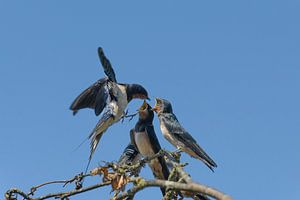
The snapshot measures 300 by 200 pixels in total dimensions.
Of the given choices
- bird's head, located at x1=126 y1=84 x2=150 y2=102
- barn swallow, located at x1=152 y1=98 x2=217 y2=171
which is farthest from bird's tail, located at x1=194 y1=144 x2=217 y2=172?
bird's head, located at x1=126 y1=84 x2=150 y2=102

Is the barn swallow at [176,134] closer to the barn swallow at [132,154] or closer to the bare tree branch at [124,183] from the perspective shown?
the barn swallow at [132,154]

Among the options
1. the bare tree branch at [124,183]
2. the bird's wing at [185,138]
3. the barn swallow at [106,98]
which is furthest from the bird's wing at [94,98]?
the bare tree branch at [124,183]

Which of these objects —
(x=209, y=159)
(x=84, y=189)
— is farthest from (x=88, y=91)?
(x=84, y=189)

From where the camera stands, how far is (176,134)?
28.7 feet

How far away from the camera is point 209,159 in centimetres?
814

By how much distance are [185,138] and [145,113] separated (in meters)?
1.29

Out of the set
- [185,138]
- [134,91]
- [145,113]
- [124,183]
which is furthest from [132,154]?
[124,183]

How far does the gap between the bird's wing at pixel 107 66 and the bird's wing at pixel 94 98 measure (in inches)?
3.6

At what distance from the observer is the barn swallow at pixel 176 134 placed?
8219mm

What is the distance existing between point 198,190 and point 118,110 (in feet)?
16.6

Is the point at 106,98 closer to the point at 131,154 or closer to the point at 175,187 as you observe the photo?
the point at 131,154

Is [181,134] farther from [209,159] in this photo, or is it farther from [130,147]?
[130,147]

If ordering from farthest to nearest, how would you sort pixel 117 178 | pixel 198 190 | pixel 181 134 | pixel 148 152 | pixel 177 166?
pixel 181 134, pixel 148 152, pixel 117 178, pixel 177 166, pixel 198 190

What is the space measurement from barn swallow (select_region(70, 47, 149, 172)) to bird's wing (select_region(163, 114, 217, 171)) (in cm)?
95
